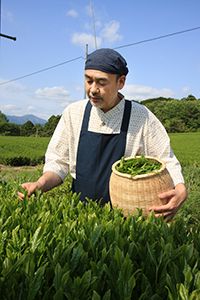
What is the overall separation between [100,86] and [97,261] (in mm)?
1197

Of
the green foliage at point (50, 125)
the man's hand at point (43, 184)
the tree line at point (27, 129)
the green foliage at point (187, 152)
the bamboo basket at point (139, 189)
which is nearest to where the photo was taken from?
the bamboo basket at point (139, 189)

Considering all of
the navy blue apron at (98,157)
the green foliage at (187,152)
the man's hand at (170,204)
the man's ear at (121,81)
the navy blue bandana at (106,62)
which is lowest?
the green foliage at (187,152)

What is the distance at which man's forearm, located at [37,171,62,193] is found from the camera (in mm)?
2068

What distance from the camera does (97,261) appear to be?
4.23 feet

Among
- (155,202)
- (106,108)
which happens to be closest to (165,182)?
(155,202)

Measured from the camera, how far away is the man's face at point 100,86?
6.12ft

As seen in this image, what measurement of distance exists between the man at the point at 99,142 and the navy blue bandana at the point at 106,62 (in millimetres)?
65

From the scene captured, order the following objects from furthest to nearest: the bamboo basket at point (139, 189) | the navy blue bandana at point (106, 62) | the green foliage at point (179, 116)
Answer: the green foliage at point (179, 116) < the navy blue bandana at point (106, 62) < the bamboo basket at point (139, 189)

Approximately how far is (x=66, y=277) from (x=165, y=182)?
0.91 metres

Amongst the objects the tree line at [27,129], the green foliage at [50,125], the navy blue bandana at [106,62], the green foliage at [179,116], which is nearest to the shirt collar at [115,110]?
the navy blue bandana at [106,62]

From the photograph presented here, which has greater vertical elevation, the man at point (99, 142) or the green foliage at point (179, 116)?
the green foliage at point (179, 116)

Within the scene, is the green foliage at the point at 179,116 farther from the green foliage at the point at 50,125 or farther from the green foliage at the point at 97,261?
the green foliage at the point at 97,261

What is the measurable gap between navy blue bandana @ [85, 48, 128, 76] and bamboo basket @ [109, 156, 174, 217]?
754 mm

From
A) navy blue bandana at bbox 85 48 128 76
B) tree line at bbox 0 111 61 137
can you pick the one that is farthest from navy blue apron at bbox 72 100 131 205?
tree line at bbox 0 111 61 137
